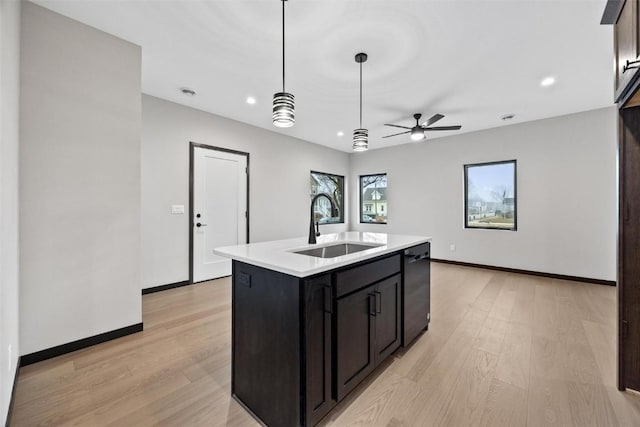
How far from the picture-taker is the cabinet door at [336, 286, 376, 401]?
1.50 metres

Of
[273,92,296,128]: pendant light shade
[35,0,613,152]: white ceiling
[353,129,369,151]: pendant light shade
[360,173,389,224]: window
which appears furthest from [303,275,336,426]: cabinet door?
[360,173,389,224]: window

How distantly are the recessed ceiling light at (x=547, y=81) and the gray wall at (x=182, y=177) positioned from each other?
4.03 m

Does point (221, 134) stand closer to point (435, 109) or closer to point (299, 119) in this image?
point (299, 119)

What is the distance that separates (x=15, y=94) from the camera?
1773 mm

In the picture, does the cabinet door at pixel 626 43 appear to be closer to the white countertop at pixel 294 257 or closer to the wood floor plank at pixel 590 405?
the white countertop at pixel 294 257

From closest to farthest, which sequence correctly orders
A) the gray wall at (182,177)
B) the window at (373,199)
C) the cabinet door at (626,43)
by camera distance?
the cabinet door at (626,43) < the gray wall at (182,177) < the window at (373,199)

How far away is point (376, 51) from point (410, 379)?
2.80m

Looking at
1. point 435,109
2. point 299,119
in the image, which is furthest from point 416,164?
point 299,119

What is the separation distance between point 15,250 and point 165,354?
1250mm

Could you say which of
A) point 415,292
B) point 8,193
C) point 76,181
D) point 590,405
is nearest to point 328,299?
point 415,292

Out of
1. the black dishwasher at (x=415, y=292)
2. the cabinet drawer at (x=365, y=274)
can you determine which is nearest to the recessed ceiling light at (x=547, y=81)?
the black dishwasher at (x=415, y=292)

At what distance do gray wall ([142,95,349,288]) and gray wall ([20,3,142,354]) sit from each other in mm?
1236

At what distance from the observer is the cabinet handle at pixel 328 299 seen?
4.58 feet

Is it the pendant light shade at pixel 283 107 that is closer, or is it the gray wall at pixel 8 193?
the gray wall at pixel 8 193
